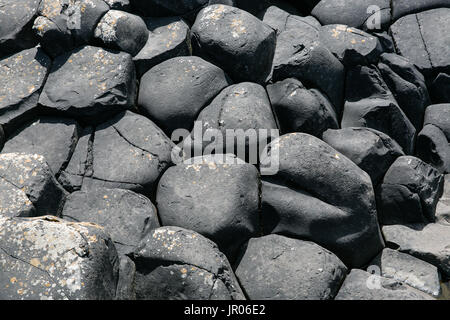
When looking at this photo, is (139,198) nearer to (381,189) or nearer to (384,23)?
(381,189)

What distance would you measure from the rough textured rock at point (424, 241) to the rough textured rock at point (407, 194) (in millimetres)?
85

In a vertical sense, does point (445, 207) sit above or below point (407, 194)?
below

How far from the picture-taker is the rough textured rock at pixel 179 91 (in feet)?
14.3

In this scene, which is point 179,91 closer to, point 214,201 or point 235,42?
point 235,42

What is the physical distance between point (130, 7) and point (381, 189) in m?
2.71

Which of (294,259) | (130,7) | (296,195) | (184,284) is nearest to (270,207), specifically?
(296,195)

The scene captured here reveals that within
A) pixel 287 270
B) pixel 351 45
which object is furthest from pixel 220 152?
pixel 351 45

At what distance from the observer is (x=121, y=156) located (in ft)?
13.6

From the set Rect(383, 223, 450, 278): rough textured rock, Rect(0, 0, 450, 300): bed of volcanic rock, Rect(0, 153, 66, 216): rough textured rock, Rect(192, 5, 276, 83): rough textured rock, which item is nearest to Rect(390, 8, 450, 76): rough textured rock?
Rect(0, 0, 450, 300): bed of volcanic rock

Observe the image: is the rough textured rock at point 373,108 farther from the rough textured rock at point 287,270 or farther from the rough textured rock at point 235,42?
the rough textured rock at point 287,270

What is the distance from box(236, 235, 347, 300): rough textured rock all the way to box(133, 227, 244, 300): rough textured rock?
0.18 meters

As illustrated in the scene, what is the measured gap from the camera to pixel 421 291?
12.6 feet

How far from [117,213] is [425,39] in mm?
3415

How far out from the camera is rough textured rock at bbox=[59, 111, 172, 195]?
13.3 ft
